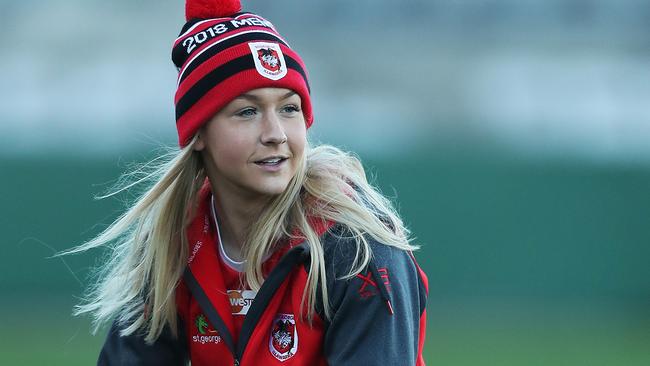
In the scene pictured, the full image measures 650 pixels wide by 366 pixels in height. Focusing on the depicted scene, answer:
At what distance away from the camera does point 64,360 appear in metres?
7.00

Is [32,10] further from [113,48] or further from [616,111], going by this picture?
[616,111]

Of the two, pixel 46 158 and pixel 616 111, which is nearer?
pixel 46 158

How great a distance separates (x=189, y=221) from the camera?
11.4ft

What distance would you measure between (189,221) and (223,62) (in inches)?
22.2

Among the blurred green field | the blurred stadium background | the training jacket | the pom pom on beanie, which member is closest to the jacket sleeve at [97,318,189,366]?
the training jacket

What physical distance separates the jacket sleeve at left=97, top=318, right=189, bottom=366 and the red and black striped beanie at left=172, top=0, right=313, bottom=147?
61 centimetres

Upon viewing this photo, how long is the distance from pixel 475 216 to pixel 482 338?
1.15 metres

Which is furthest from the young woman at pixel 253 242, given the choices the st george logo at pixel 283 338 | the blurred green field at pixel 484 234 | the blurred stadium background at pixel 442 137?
the blurred green field at pixel 484 234

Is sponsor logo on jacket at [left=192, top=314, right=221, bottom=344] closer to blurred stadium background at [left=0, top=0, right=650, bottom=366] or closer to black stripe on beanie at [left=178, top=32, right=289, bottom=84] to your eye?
black stripe on beanie at [left=178, top=32, right=289, bottom=84]

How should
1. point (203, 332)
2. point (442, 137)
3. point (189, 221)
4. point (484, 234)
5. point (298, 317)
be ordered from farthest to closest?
point (442, 137) < point (484, 234) < point (189, 221) < point (203, 332) < point (298, 317)

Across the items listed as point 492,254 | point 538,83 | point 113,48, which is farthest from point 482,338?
point 113,48

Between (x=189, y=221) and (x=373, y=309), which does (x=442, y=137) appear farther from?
(x=373, y=309)

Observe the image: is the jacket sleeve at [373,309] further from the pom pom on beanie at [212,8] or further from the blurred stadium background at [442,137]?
the blurred stadium background at [442,137]

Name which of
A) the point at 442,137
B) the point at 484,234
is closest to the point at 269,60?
the point at 484,234
